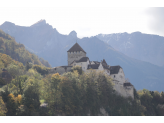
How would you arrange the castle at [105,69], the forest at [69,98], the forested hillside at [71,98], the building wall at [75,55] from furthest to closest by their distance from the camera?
the building wall at [75,55]
the castle at [105,69]
the forest at [69,98]
the forested hillside at [71,98]

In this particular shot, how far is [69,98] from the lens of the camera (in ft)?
167

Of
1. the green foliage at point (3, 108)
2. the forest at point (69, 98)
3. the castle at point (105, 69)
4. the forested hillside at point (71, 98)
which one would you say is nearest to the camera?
the green foliage at point (3, 108)

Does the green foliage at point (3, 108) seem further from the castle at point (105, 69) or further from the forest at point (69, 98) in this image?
the castle at point (105, 69)

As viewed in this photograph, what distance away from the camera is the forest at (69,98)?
44666mm

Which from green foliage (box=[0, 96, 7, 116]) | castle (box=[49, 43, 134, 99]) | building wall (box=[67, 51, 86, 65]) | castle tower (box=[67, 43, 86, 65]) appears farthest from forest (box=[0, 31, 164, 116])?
castle tower (box=[67, 43, 86, 65])

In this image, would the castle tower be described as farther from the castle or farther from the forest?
the forest

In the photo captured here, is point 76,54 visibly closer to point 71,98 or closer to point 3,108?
point 71,98

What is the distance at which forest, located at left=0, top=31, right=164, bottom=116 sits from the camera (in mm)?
44666

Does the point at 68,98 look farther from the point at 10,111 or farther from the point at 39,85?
the point at 10,111

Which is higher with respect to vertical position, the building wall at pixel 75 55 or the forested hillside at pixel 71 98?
the building wall at pixel 75 55

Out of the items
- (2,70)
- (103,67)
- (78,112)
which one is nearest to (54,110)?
(78,112)

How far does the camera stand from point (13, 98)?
4406 cm

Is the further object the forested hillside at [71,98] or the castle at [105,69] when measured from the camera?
the castle at [105,69]

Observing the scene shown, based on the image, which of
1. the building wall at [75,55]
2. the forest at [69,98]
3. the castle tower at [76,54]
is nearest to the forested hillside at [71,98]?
the forest at [69,98]
